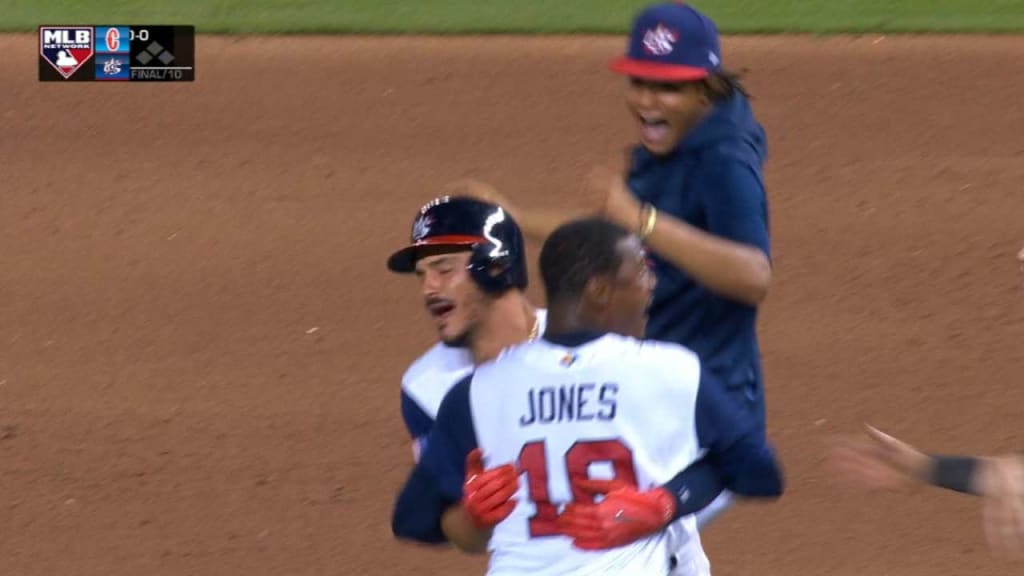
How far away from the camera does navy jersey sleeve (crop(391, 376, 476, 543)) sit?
12.9 ft

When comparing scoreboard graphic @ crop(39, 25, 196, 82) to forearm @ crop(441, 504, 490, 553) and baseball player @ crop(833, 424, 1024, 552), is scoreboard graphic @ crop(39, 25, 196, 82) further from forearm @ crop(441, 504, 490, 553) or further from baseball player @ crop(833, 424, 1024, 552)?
baseball player @ crop(833, 424, 1024, 552)

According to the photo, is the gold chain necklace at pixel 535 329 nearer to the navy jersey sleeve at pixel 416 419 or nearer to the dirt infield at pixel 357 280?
the navy jersey sleeve at pixel 416 419

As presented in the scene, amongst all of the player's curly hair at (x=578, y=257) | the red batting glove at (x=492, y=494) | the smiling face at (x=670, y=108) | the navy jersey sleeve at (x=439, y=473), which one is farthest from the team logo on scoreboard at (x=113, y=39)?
the red batting glove at (x=492, y=494)

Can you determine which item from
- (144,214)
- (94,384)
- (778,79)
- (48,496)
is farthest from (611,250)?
(778,79)

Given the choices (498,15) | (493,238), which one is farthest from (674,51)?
(498,15)

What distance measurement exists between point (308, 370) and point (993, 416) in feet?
9.77

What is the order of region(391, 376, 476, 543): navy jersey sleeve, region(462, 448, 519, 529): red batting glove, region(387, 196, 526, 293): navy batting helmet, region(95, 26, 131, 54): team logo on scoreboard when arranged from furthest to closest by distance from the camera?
region(95, 26, 131, 54): team logo on scoreboard < region(387, 196, 526, 293): navy batting helmet < region(391, 376, 476, 543): navy jersey sleeve < region(462, 448, 519, 529): red batting glove

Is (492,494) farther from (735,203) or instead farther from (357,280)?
(357,280)

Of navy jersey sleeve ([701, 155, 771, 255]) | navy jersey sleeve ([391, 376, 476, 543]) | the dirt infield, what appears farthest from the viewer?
the dirt infield

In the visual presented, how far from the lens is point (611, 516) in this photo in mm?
3779

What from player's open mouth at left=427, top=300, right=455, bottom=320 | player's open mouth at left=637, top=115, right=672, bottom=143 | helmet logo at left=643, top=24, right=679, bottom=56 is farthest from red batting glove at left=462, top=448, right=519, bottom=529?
helmet logo at left=643, top=24, right=679, bottom=56

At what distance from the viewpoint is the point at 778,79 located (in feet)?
37.0

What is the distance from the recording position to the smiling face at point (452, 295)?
165 inches

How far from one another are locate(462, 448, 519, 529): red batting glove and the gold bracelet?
0.71 metres
